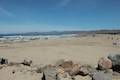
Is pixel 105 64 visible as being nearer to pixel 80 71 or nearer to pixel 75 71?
pixel 80 71

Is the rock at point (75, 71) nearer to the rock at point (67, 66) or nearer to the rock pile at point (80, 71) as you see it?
the rock pile at point (80, 71)

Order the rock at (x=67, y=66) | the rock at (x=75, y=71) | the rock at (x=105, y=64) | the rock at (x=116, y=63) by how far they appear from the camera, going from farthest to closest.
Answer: the rock at (x=116, y=63), the rock at (x=105, y=64), the rock at (x=67, y=66), the rock at (x=75, y=71)

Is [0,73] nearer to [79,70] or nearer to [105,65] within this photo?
[79,70]

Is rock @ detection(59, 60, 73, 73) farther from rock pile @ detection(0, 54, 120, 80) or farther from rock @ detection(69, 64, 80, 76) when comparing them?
rock @ detection(69, 64, 80, 76)

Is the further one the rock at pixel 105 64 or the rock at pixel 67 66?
the rock at pixel 105 64

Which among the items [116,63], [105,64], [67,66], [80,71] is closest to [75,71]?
[80,71]

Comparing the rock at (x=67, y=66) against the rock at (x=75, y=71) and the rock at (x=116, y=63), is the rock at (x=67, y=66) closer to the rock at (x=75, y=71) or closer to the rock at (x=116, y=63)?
the rock at (x=75, y=71)

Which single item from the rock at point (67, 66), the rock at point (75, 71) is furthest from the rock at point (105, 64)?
the rock at point (67, 66)

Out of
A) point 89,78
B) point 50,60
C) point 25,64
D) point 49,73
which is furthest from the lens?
point 50,60

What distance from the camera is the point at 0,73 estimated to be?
9234 millimetres

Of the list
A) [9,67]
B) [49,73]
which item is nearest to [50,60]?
[9,67]

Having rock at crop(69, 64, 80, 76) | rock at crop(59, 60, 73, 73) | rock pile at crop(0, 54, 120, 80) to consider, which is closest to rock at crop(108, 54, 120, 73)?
rock pile at crop(0, 54, 120, 80)

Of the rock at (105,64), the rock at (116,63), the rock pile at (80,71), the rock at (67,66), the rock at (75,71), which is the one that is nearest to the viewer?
the rock pile at (80,71)

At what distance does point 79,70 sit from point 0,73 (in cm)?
313
